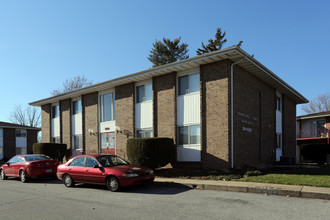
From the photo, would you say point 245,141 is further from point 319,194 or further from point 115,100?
point 115,100

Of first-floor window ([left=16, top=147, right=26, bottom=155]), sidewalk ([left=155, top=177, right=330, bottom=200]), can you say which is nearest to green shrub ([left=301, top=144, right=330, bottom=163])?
sidewalk ([left=155, top=177, right=330, bottom=200])

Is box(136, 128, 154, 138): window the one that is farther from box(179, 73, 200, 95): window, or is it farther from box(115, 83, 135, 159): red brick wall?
box(179, 73, 200, 95): window

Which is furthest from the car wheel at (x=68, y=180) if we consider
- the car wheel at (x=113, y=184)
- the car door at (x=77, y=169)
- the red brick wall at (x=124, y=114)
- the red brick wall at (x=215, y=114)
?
the red brick wall at (x=124, y=114)

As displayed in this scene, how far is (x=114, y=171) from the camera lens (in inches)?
398

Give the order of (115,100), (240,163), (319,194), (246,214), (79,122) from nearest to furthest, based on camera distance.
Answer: (246,214)
(319,194)
(240,163)
(115,100)
(79,122)

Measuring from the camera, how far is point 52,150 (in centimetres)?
2341

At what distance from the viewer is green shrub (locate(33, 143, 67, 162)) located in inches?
915

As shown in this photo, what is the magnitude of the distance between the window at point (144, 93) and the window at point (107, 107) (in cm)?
250

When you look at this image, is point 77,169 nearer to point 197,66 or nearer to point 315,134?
point 197,66

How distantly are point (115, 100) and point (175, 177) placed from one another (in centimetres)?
889

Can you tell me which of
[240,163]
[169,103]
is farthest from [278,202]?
[169,103]

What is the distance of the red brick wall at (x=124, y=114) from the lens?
18781 millimetres

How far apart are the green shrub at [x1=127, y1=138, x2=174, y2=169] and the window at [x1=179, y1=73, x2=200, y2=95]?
3085 millimetres

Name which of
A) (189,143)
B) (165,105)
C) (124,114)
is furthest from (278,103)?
(124,114)
